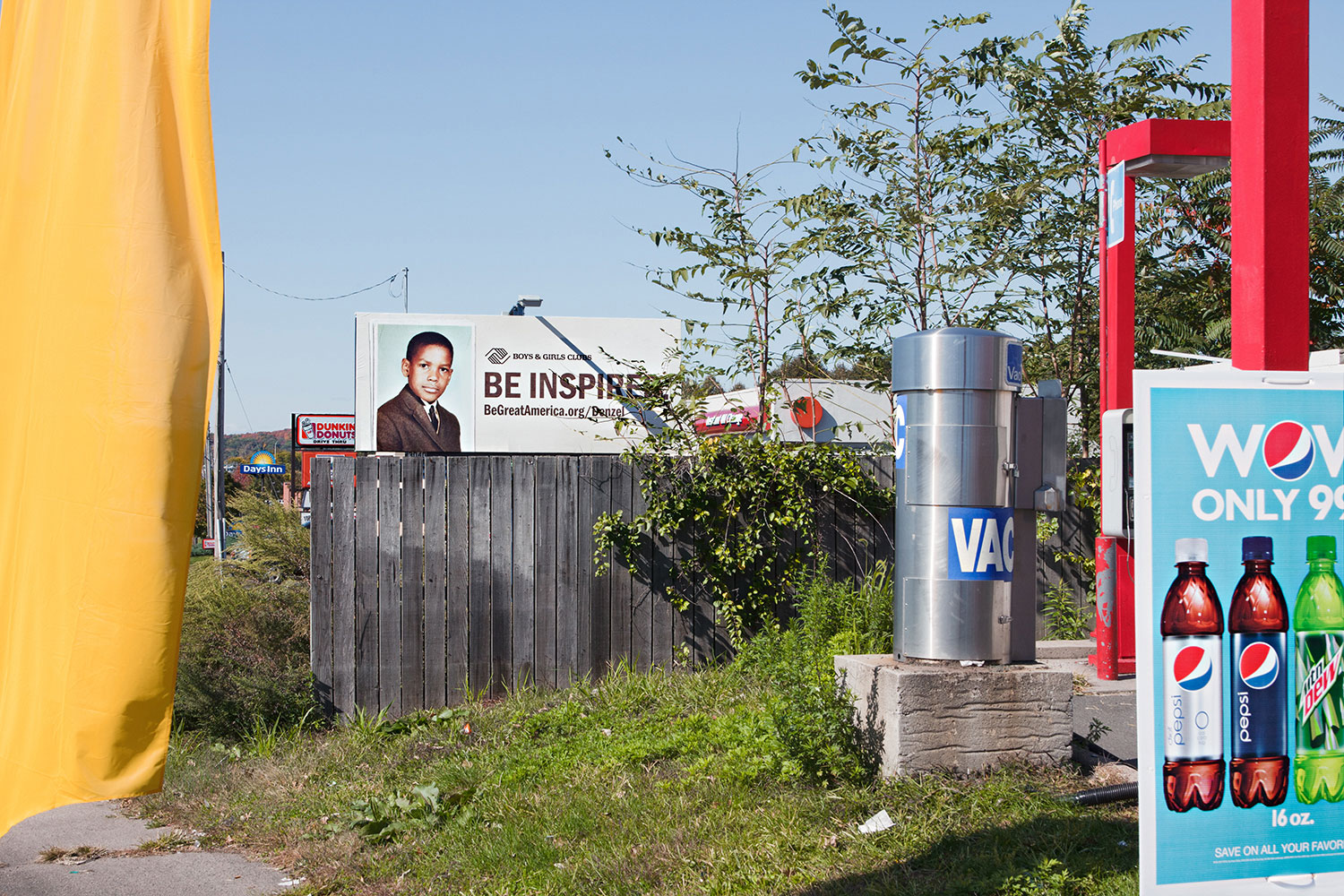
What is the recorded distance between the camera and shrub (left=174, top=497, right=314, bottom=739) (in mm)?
7637

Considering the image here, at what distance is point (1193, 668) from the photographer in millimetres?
2957

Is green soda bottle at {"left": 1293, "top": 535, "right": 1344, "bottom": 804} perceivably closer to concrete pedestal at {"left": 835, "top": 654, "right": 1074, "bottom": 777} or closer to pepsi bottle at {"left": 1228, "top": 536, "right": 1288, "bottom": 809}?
pepsi bottle at {"left": 1228, "top": 536, "right": 1288, "bottom": 809}

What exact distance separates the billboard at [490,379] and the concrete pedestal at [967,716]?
21.6ft

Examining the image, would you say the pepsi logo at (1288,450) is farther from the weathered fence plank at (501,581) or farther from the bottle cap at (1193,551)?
the weathered fence plank at (501,581)

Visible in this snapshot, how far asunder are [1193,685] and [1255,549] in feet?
1.27

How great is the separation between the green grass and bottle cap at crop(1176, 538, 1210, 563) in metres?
1.52

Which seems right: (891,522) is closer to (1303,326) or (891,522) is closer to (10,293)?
(1303,326)

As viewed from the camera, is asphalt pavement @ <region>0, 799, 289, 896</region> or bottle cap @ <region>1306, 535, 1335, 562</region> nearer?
bottle cap @ <region>1306, 535, 1335, 562</region>

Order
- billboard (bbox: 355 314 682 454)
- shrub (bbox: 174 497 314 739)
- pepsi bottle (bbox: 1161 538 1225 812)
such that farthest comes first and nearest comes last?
billboard (bbox: 355 314 682 454) → shrub (bbox: 174 497 314 739) → pepsi bottle (bbox: 1161 538 1225 812)

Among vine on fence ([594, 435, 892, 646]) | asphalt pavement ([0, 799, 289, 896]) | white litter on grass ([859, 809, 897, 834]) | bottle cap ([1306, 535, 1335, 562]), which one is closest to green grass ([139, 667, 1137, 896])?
white litter on grass ([859, 809, 897, 834])

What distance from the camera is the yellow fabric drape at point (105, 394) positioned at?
253cm

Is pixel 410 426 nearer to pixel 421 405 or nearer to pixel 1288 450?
pixel 421 405

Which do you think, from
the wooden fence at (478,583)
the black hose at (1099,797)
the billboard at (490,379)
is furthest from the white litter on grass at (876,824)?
the billboard at (490,379)

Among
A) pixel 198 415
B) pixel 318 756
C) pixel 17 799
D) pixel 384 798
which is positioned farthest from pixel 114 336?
pixel 318 756
